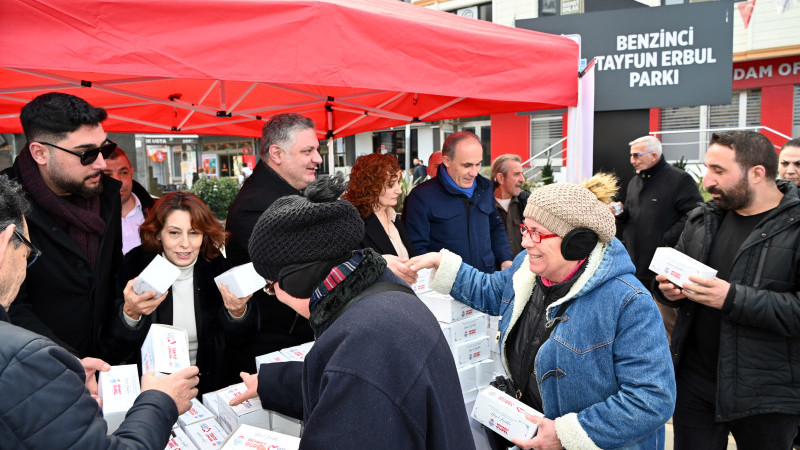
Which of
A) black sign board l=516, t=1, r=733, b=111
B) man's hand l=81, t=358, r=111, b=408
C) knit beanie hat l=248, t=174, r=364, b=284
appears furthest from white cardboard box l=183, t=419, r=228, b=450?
black sign board l=516, t=1, r=733, b=111

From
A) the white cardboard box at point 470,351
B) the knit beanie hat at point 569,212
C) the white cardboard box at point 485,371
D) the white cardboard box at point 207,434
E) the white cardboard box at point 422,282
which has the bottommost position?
the white cardboard box at point 485,371

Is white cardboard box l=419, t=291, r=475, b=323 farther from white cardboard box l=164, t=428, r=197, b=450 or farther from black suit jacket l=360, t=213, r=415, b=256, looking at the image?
white cardboard box l=164, t=428, r=197, b=450

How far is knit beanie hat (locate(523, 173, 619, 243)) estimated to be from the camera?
1.80 meters

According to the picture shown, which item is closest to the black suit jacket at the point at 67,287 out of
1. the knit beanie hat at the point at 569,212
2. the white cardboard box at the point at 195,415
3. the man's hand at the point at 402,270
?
the white cardboard box at the point at 195,415

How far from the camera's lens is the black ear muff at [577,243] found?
5.88 ft

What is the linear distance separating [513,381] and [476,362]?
618 mm

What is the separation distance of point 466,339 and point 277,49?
5.55 feet

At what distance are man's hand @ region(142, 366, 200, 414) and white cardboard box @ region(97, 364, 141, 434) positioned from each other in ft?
0.58

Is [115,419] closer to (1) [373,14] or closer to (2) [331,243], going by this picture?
(2) [331,243]

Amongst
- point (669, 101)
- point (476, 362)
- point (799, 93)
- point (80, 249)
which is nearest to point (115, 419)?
point (80, 249)

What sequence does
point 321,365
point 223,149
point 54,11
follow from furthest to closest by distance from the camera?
point 223,149 < point 54,11 < point 321,365

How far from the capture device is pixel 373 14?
2549 mm

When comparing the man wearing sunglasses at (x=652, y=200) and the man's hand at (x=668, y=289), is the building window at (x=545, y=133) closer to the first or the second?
the man wearing sunglasses at (x=652, y=200)

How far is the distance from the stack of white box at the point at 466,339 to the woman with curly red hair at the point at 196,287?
900 mm
